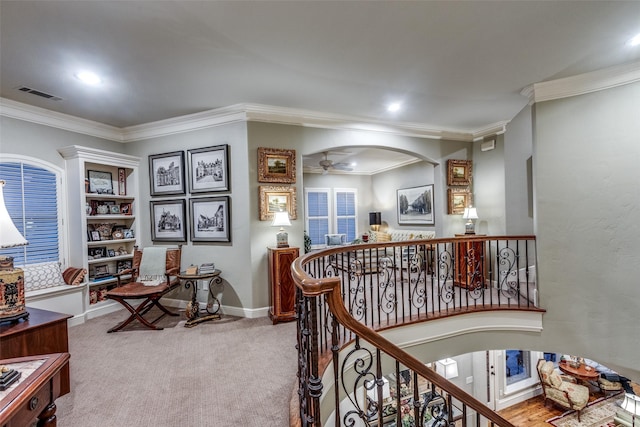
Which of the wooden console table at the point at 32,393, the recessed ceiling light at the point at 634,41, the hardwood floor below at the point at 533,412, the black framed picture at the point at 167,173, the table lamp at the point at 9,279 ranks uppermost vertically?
the recessed ceiling light at the point at 634,41

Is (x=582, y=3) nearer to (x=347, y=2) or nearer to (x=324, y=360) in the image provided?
(x=347, y=2)

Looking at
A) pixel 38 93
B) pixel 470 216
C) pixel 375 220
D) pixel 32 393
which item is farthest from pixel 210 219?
pixel 375 220

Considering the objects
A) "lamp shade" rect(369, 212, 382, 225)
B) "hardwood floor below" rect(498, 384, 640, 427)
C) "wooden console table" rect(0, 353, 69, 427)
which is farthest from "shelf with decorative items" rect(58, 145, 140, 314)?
"hardwood floor below" rect(498, 384, 640, 427)

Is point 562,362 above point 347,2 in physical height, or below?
below

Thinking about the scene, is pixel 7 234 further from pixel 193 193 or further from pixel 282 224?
pixel 282 224

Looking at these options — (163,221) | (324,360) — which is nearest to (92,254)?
(163,221)

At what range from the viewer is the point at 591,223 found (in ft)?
10.4

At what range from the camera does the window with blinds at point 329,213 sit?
27.1 ft

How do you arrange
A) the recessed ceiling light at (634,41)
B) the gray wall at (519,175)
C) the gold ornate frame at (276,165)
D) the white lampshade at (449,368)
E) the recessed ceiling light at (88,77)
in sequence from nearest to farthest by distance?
the recessed ceiling light at (634,41)
the recessed ceiling light at (88,77)
the gold ornate frame at (276,165)
the gray wall at (519,175)
the white lampshade at (449,368)

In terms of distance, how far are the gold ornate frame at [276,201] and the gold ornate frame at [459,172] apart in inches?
113

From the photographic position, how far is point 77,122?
3.98m

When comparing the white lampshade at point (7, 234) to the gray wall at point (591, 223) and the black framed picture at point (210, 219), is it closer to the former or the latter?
the black framed picture at point (210, 219)

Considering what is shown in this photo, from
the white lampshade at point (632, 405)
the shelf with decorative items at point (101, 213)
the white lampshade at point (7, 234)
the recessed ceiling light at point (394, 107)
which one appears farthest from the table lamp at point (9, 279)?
the white lampshade at point (632, 405)

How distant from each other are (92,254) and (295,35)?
4.05m
